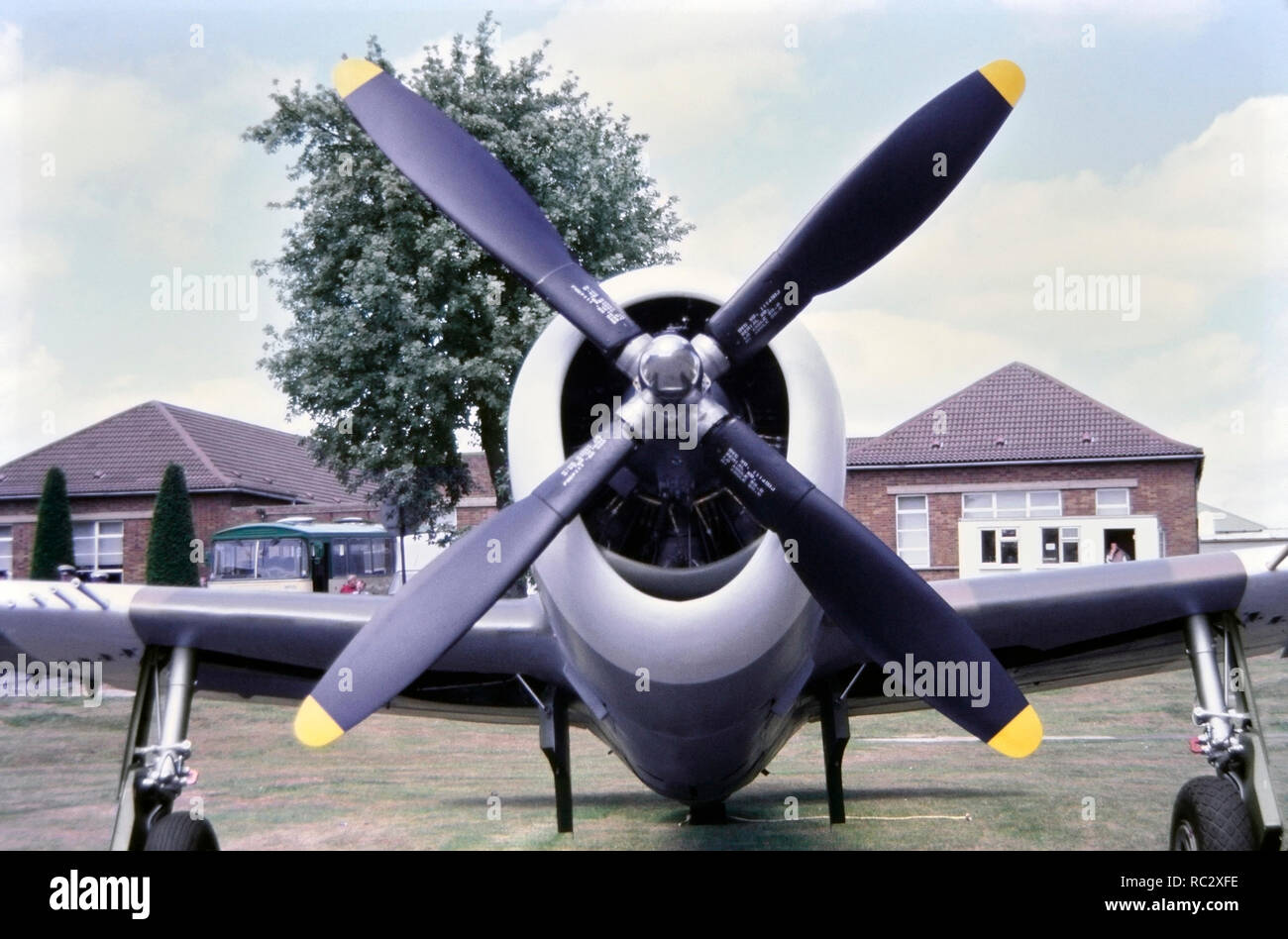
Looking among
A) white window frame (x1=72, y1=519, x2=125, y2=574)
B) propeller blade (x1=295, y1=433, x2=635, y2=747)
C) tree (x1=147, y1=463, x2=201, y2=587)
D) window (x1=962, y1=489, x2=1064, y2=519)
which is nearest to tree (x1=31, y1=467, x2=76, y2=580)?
tree (x1=147, y1=463, x2=201, y2=587)

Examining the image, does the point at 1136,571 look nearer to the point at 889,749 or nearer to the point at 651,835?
the point at 651,835

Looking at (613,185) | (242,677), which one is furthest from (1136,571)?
(613,185)

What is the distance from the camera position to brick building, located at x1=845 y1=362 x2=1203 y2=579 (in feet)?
79.8

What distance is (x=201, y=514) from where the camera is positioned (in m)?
27.3

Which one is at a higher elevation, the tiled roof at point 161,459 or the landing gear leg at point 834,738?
the tiled roof at point 161,459

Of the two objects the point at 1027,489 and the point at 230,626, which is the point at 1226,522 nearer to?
the point at 1027,489

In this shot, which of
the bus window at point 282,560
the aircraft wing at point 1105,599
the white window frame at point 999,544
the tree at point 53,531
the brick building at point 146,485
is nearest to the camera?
the aircraft wing at point 1105,599

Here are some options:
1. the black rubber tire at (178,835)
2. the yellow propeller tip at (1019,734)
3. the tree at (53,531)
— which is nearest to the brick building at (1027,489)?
the tree at (53,531)

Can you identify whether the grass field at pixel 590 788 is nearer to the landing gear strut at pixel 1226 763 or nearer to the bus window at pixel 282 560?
the landing gear strut at pixel 1226 763

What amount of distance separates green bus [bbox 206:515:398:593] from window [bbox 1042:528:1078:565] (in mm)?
13901

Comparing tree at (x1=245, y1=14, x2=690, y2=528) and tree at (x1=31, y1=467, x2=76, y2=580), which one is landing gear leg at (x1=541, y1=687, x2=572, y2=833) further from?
tree at (x1=31, y1=467, x2=76, y2=580)

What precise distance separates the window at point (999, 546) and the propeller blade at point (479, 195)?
2158cm

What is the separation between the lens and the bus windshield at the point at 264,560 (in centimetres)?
2406

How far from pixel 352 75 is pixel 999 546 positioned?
22.1 metres
